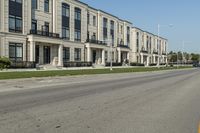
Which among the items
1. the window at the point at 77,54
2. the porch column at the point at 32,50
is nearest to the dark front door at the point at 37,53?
the porch column at the point at 32,50

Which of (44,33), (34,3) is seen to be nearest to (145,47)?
(44,33)

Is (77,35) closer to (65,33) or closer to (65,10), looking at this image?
(65,33)

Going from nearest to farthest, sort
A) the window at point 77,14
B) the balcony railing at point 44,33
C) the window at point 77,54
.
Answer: the balcony railing at point 44,33 → the window at point 77,54 → the window at point 77,14

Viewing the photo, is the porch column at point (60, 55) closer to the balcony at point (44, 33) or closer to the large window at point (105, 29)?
the balcony at point (44, 33)

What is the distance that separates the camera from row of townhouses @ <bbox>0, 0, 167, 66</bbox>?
46.2 meters

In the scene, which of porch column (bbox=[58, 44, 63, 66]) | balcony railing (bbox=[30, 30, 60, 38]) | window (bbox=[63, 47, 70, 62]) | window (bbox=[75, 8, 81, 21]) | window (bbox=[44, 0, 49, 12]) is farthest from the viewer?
window (bbox=[75, 8, 81, 21])

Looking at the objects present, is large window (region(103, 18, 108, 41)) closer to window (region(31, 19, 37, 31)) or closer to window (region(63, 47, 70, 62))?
window (region(63, 47, 70, 62))

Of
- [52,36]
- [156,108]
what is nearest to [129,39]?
[52,36]

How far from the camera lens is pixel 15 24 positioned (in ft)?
154

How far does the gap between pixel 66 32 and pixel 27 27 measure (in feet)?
43.5

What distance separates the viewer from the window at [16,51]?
1795 inches

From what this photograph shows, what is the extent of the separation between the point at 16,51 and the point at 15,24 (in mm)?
3753

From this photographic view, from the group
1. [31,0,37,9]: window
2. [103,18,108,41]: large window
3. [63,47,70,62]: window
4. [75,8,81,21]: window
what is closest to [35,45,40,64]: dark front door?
[31,0,37,9]: window

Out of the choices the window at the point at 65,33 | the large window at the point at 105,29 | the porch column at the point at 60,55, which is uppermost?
the large window at the point at 105,29
